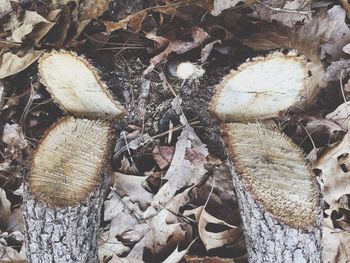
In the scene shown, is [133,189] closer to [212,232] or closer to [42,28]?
[212,232]

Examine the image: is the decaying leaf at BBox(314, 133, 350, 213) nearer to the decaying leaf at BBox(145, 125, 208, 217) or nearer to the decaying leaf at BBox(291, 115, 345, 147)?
the decaying leaf at BBox(291, 115, 345, 147)

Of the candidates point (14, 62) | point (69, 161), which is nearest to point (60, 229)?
point (69, 161)

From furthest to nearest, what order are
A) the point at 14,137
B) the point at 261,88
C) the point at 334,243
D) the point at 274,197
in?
1. the point at 14,137
2. the point at 334,243
3. the point at 261,88
4. the point at 274,197

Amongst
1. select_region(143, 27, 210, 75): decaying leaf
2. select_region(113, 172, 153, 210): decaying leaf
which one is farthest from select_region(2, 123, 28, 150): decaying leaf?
select_region(143, 27, 210, 75): decaying leaf

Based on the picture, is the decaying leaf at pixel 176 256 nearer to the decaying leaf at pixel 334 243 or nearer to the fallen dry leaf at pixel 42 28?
the decaying leaf at pixel 334 243

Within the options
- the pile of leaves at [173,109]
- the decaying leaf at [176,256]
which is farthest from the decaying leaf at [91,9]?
the decaying leaf at [176,256]

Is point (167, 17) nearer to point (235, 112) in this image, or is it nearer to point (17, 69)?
point (235, 112)
